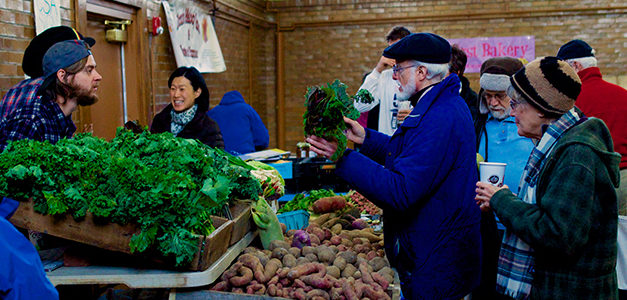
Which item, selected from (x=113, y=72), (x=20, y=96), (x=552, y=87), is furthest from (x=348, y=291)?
(x=113, y=72)

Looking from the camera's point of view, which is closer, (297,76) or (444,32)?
(444,32)

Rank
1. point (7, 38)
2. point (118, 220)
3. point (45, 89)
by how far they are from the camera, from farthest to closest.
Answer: point (7, 38) < point (45, 89) < point (118, 220)

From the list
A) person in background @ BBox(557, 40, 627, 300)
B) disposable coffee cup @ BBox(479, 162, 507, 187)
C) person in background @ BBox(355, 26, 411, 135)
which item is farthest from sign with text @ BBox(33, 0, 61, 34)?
person in background @ BBox(557, 40, 627, 300)

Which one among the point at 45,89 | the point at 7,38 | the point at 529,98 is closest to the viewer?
the point at 529,98

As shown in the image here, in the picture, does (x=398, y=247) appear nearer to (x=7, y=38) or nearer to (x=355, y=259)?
(x=355, y=259)

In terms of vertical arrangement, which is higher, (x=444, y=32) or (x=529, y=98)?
(x=444, y=32)

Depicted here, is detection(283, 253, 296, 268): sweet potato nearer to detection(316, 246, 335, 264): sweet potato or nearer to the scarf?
detection(316, 246, 335, 264): sweet potato

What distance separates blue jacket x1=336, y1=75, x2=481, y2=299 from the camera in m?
2.34

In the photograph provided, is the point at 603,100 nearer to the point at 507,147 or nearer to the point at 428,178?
the point at 507,147

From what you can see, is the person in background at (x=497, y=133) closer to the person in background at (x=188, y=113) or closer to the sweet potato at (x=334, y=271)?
the sweet potato at (x=334, y=271)

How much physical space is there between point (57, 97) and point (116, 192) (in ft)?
4.12

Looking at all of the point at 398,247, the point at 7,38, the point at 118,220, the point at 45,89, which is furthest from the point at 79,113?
the point at 398,247

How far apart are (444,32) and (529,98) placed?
29.3ft

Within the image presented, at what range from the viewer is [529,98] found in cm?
225
